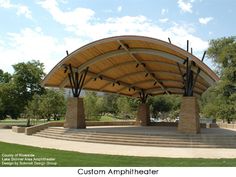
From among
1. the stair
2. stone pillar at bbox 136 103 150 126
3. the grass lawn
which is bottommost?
the grass lawn

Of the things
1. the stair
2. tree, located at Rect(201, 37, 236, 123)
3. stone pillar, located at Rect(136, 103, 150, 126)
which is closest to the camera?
the stair

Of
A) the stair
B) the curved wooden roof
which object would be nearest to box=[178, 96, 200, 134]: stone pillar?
A: the stair

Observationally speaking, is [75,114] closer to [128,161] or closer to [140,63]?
[140,63]

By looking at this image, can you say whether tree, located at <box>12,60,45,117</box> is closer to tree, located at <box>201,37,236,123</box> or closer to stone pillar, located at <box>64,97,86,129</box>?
stone pillar, located at <box>64,97,86,129</box>

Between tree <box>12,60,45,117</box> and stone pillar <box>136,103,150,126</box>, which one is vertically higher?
tree <box>12,60,45,117</box>

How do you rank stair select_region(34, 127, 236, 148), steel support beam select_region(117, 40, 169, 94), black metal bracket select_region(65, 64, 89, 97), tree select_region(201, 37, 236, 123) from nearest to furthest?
stair select_region(34, 127, 236, 148)
steel support beam select_region(117, 40, 169, 94)
black metal bracket select_region(65, 64, 89, 97)
tree select_region(201, 37, 236, 123)

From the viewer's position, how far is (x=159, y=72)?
36438 millimetres

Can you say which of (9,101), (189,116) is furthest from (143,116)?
(189,116)

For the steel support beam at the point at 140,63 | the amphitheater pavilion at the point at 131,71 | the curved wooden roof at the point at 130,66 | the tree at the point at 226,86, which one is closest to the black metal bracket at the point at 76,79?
the amphitheater pavilion at the point at 131,71

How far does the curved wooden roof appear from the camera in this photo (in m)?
26.1

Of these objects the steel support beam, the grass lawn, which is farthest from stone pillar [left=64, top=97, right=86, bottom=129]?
the grass lawn

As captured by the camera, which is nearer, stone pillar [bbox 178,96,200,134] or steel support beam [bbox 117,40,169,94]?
stone pillar [bbox 178,96,200,134]

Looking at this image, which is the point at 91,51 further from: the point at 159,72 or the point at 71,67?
the point at 159,72

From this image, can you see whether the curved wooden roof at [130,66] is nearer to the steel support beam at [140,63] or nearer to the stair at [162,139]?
the steel support beam at [140,63]
